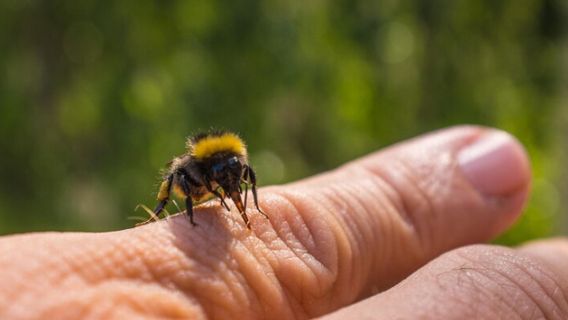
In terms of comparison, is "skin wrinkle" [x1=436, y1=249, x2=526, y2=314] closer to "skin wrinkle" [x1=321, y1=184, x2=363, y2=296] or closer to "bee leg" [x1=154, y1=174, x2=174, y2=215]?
"skin wrinkle" [x1=321, y1=184, x2=363, y2=296]

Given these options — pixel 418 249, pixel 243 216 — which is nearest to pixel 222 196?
pixel 243 216

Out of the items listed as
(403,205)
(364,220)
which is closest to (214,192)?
(364,220)

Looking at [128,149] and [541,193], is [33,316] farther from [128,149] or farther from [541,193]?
[541,193]

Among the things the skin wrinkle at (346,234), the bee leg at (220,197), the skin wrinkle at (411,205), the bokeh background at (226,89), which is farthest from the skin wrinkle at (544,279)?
the bokeh background at (226,89)

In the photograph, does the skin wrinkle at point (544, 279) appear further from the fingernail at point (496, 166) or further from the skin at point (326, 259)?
the fingernail at point (496, 166)

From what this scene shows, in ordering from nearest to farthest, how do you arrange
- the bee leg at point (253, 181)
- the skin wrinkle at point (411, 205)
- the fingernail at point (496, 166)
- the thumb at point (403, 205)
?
the bee leg at point (253, 181)
the thumb at point (403, 205)
the skin wrinkle at point (411, 205)
the fingernail at point (496, 166)

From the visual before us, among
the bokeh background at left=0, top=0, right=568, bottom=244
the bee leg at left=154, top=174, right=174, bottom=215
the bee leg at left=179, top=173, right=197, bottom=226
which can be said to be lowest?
the bokeh background at left=0, top=0, right=568, bottom=244

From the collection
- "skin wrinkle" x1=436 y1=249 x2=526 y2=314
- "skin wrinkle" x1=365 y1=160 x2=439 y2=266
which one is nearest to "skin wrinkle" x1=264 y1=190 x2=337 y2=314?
"skin wrinkle" x1=436 y1=249 x2=526 y2=314
